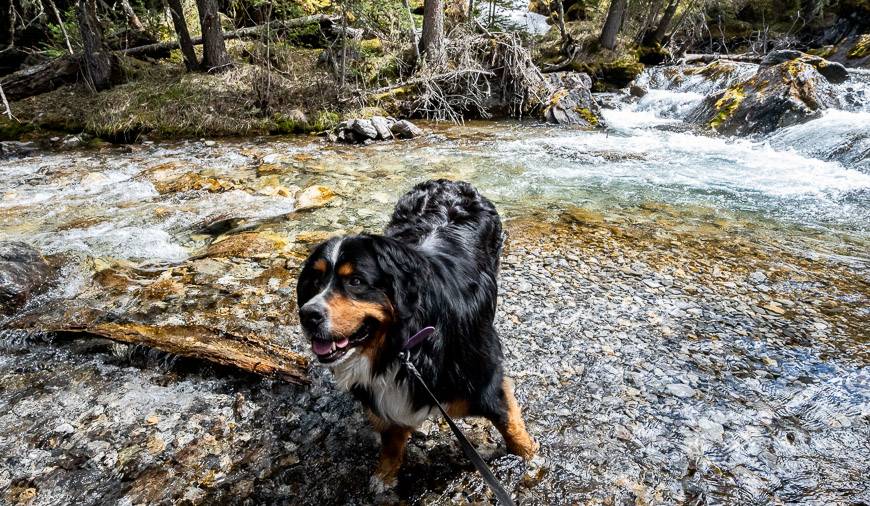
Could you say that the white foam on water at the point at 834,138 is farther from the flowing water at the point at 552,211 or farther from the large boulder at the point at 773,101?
the large boulder at the point at 773,101

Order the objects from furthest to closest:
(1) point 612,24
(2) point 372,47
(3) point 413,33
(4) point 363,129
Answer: (1) point 612,24, (2) point 372,47, (3) point 413,33, (4) point 363,129

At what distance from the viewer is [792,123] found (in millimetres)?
10117

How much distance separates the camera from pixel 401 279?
2039 millimetres

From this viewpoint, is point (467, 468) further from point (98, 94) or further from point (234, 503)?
point (98, 94)

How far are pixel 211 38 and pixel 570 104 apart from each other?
391 inches

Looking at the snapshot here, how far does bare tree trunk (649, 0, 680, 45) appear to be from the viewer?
69.6 ft

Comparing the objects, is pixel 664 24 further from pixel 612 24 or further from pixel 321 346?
pixel 321 346

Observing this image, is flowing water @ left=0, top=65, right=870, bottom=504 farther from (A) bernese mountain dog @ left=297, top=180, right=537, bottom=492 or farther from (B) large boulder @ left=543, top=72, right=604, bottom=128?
(B) large boulder @ left=543, top=72, right=604, bottom=128

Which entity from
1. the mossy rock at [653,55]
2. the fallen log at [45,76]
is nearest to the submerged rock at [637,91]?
the mossy rock at [653,55]

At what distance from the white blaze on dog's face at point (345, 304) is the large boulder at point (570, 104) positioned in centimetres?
1181

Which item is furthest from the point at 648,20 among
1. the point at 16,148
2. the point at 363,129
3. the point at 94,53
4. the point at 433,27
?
the point at 16,148

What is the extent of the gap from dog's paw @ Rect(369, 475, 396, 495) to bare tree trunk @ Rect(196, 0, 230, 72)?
490 inches

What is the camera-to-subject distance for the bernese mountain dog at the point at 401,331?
1.94 metres

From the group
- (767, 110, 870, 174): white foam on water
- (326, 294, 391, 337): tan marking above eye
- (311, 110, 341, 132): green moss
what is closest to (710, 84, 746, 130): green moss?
(767, 110, 870, 174): white foam on water
